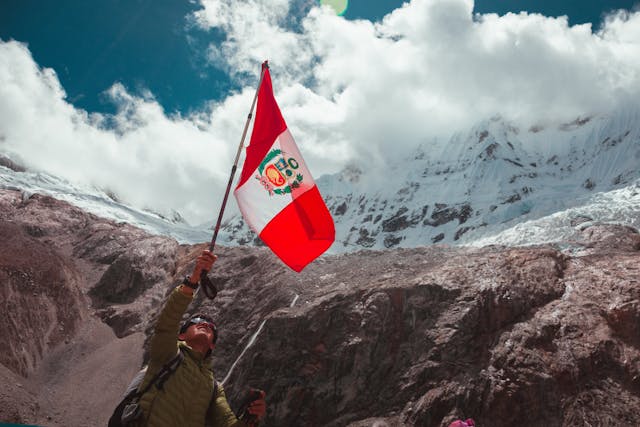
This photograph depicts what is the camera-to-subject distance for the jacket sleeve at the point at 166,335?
432 cm

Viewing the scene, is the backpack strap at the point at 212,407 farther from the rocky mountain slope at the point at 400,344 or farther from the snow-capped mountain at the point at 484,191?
the snow-capped mountain at the point at 484,191

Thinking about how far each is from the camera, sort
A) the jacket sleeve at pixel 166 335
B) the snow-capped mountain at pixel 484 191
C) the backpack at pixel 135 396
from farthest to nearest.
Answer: the snow-capped mountain at pixel 484 191
the jacket sleeve at pixel 166 335
the backpack at pixel 135 396

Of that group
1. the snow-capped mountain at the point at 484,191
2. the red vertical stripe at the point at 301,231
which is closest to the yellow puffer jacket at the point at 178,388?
the red vertical stripe at the point at 301,231

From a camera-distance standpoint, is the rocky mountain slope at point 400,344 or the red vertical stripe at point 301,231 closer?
the red vertical stripe at point 301,231

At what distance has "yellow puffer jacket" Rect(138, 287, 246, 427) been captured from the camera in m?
4.04

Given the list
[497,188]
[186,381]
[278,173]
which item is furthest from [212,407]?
[497,188]

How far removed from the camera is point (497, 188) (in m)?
116

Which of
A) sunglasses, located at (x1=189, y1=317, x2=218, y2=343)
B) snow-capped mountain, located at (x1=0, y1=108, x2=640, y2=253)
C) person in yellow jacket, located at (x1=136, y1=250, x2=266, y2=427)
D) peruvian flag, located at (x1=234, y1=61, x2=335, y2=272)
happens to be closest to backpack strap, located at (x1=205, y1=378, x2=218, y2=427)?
person in yellow jacket, located at (x1=136, y1=250, x2=266, y2=427)

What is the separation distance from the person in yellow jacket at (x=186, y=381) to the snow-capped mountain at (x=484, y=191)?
2204 inches

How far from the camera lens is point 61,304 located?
33.4m

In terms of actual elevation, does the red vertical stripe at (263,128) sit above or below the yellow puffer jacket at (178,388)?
above

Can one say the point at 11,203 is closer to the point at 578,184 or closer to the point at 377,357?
the point at 377,357

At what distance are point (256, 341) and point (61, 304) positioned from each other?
21.8 meters

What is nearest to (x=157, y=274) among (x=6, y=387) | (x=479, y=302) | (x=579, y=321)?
(x=6, y=387)
